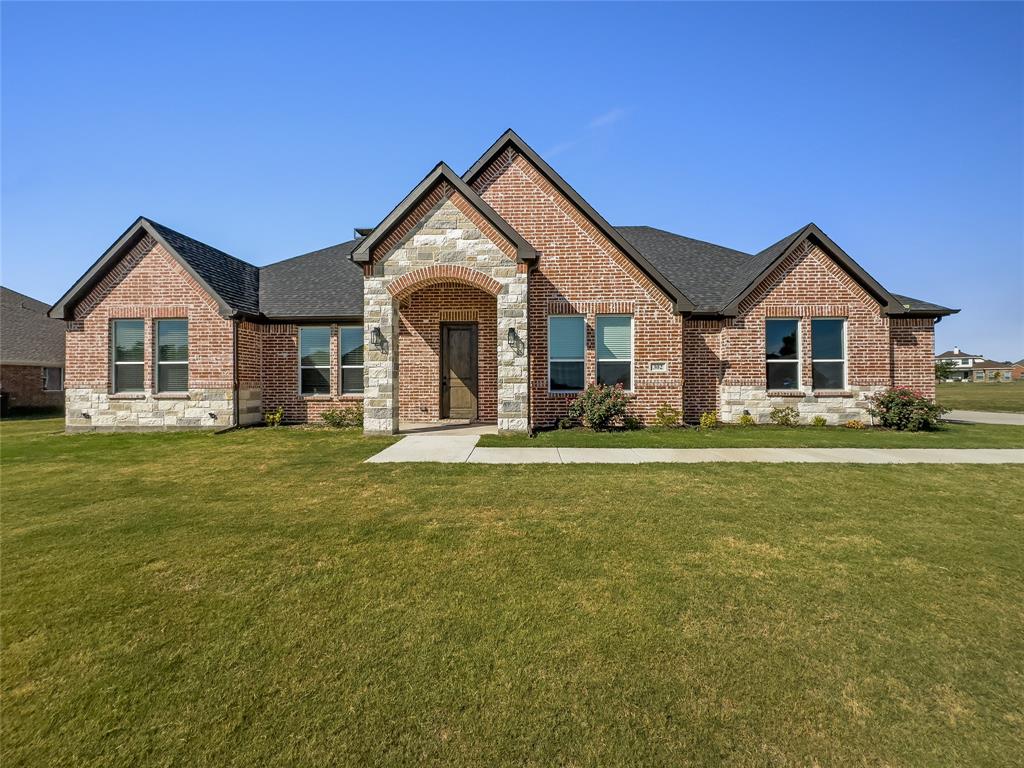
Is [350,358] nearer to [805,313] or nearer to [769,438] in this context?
[769,438]

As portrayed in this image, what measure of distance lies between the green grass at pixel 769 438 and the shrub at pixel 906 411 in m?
0.37

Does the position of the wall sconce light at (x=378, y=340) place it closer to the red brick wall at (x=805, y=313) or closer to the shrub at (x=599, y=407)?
the shrub at (x=599, y=407)


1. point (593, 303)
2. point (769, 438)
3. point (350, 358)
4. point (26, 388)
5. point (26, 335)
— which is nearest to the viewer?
point (769, 438)

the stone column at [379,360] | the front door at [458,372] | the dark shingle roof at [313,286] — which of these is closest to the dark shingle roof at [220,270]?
the dark shingle roof at [313,286]

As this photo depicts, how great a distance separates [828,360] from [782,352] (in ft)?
4.74

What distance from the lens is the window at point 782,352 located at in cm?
1385

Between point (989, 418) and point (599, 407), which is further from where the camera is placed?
point (989, 418)

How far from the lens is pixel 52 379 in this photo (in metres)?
24.2

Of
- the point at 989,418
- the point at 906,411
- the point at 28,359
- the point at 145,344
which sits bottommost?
the point at 989,418

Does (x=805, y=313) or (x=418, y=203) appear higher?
(x=418, y=203)

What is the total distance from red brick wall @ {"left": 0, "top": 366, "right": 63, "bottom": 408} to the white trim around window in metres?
34.8

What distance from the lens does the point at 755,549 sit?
173 inches

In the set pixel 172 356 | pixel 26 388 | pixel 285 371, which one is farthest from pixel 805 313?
pixel 26 388

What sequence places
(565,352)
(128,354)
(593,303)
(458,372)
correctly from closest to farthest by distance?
(593,303) < (565,352) < (128,354) < (458,372)
